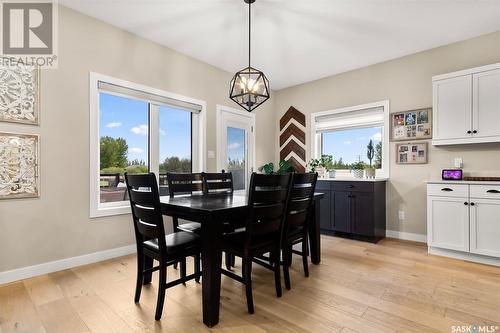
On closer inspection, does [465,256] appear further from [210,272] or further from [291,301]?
[210,272]

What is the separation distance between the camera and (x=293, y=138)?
5004mm

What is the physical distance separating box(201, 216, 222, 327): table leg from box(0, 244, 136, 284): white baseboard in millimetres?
1794

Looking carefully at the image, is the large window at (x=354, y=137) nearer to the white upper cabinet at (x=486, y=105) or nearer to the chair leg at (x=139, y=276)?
the white upper cabinet at (x=486, y=105)

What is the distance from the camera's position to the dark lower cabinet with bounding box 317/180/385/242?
3512 millimetres

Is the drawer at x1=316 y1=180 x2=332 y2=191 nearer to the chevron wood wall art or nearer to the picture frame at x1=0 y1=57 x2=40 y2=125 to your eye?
the chevron wood wall art

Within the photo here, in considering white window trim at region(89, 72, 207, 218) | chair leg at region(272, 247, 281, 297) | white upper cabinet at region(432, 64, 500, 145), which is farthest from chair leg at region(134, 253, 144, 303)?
white upper cabinet at region(432, 64, 500, 145)

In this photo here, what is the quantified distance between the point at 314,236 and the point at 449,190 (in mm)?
1691

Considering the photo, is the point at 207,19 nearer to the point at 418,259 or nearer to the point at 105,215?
the point at 105,215

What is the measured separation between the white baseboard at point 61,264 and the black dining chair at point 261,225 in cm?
175

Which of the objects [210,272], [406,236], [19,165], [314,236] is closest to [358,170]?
[406,236]

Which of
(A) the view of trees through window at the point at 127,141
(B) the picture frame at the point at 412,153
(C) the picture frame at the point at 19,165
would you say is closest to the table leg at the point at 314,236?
(B) the picture frame at the point at 412,153

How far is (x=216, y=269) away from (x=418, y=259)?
2.48m

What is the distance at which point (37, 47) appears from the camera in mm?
2463

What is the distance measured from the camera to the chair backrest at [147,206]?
64.6 inches
